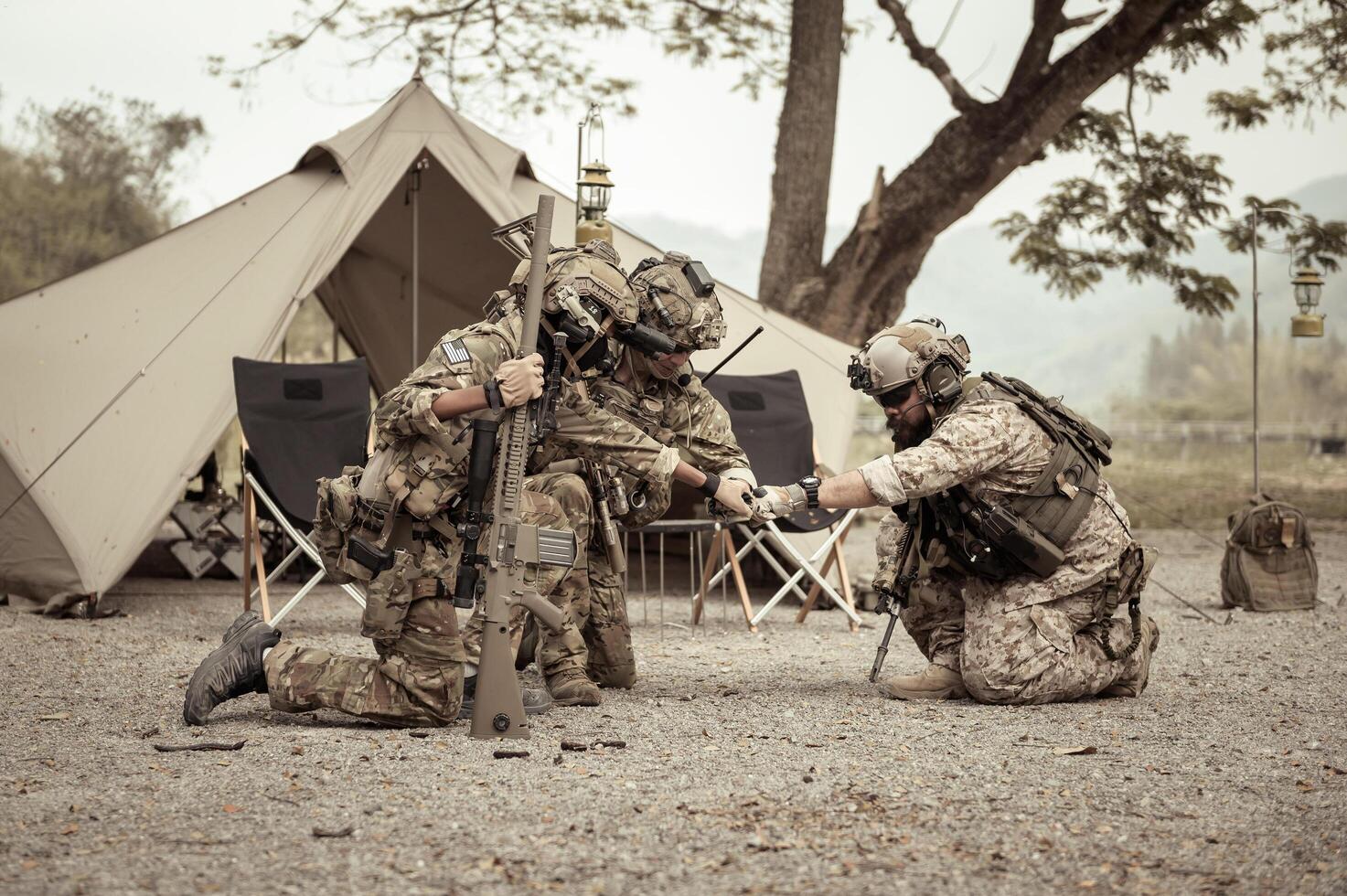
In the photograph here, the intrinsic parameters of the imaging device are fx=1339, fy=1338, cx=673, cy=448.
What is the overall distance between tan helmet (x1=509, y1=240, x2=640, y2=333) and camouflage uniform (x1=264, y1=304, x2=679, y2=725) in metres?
0.16

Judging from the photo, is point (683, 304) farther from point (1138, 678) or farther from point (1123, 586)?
point (1138, 678)

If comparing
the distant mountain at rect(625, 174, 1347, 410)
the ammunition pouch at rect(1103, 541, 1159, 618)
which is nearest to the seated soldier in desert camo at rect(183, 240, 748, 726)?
the ammunition pouch at rect(1103, 541, 1159, 618)

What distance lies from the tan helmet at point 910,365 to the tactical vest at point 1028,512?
4.1 inches

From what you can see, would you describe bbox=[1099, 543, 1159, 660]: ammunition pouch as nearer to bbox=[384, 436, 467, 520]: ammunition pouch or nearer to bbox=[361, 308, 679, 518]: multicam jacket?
bbox=[361, 308, 679, 518]: multicam jacket

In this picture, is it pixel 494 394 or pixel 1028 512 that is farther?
pixel 1028 512

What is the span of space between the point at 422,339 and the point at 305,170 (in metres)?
2.53

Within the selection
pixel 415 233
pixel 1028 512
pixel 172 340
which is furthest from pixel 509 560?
pixel 415 233

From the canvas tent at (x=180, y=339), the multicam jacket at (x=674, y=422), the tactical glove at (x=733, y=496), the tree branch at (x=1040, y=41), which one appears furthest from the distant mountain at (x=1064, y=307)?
the tactical glove at (x=733, y=496)

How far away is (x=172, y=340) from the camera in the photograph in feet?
21.9

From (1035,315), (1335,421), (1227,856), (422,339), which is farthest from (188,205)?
(1035,315)

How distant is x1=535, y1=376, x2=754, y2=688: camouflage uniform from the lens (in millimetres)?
4715

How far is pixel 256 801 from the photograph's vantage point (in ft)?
10.4

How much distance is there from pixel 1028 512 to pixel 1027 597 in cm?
29

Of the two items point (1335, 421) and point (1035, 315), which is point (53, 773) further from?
point (1035, 315)
